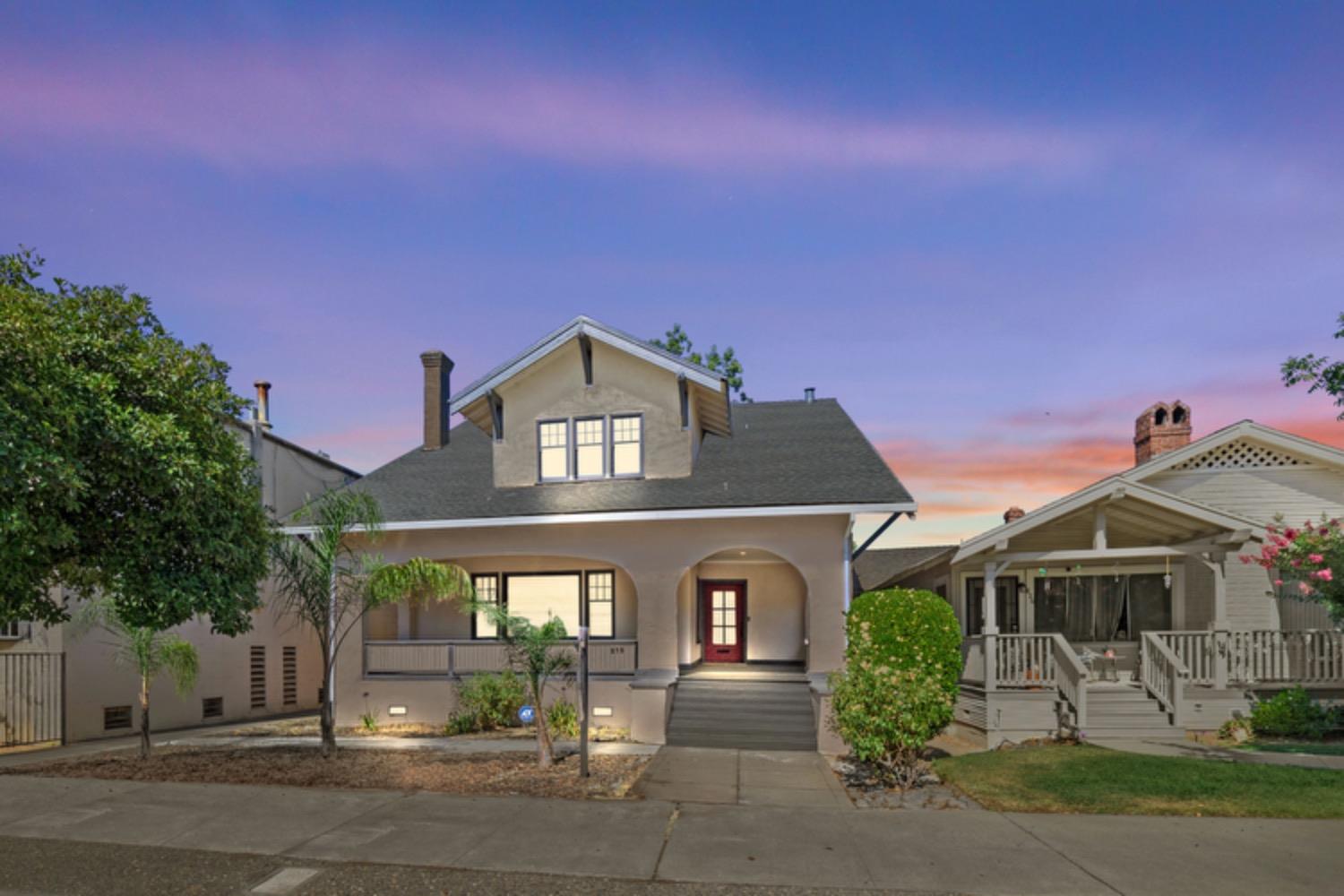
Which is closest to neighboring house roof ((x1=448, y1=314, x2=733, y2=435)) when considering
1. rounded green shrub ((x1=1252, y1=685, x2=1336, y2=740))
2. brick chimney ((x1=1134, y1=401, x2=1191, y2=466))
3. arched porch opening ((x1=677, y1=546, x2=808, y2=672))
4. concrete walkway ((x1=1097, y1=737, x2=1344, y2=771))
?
arched porch opening ((x1=677, y1=546, x2=808, y2=672))

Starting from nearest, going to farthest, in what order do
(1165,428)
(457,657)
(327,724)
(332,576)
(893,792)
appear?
(893,792)
(327,724)
(332,576)
(457,657)
(1165,428)

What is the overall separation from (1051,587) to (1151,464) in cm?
349

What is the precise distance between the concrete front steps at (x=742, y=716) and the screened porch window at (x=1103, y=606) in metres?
6.73

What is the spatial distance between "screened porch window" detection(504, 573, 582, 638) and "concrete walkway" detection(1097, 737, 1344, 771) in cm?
1055

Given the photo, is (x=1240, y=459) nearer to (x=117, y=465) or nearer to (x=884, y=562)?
(x=884, y=562)

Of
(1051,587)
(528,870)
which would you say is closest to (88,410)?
(528,870)

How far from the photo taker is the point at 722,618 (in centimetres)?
1755

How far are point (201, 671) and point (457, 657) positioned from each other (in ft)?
23.2

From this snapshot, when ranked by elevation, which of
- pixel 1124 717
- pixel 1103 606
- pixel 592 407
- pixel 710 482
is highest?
pixel 592 407

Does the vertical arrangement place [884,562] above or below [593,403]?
below

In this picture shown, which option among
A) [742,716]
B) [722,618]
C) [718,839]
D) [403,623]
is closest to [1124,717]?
[742,716]

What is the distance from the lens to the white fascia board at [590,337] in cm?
1584

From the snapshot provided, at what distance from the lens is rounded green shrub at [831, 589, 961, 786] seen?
10.1m

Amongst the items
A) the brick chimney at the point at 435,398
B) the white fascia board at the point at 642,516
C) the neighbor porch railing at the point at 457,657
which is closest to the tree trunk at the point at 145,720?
the white fascia board at the point at 642,516
